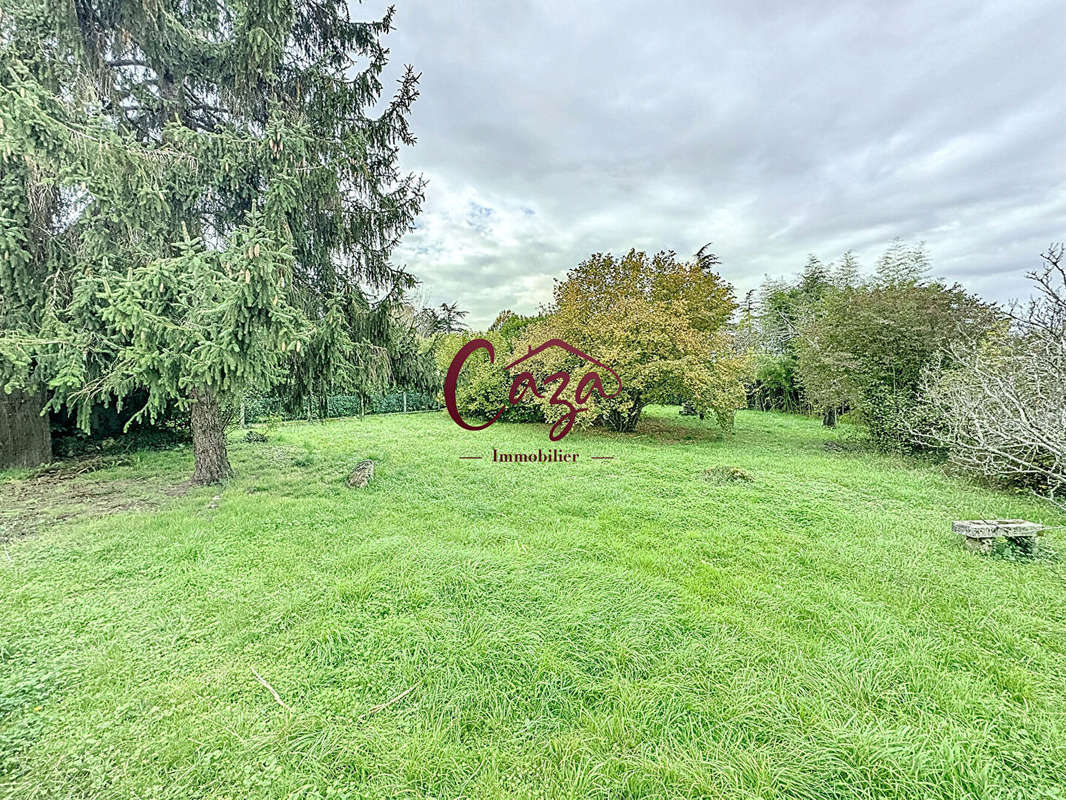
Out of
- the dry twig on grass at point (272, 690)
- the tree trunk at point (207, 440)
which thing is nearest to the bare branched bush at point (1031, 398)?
the dry twig on grass at point (272, 690)

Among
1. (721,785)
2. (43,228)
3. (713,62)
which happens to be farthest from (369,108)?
(721,785)

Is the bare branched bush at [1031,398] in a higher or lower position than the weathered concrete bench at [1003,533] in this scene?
higher

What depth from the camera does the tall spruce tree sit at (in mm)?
3639

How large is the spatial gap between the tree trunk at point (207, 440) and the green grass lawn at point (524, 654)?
0.96m

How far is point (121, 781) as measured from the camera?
4.72 feet

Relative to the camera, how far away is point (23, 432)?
5.95 m

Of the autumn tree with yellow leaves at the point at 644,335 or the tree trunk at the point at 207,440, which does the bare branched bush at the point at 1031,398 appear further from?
the tree trunk at the point at 207,440

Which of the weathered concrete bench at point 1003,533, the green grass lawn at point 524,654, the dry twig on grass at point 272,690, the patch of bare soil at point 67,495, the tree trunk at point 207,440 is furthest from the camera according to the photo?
the tree trunk at point 207,440

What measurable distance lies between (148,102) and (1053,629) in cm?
980

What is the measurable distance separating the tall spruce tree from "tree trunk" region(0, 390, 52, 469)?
2.14 metres

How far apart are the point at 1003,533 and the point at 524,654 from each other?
172 inches

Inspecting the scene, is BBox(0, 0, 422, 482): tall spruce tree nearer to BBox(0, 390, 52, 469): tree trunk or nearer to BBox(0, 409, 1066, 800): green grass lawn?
BBox(0, 409, 1066, 800): green grass lawn

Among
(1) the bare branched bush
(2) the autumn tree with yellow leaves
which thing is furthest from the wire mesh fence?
(1) the bare branched bush

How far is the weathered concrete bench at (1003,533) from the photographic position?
336cm
